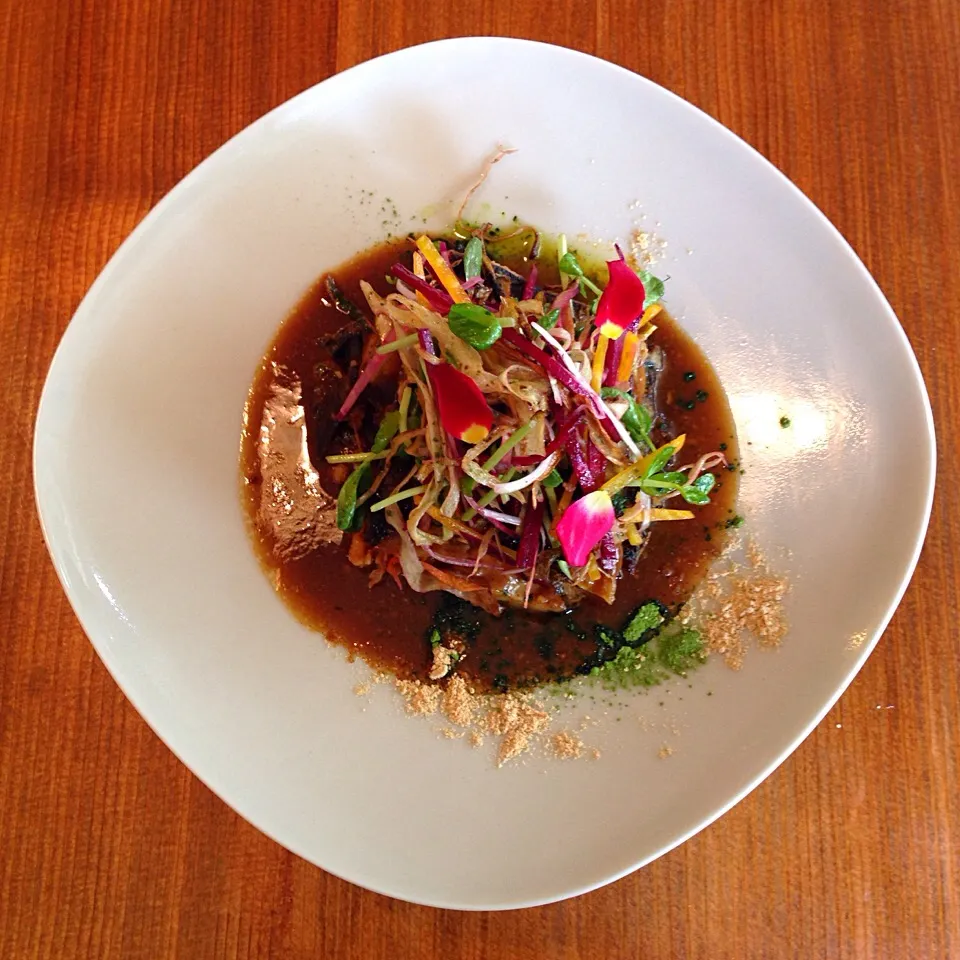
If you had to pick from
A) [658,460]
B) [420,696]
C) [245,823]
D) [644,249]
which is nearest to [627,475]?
[658,460]

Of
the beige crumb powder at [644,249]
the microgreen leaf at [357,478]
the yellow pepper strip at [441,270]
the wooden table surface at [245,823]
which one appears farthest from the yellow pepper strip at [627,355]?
the wooden table surface at [245,823]

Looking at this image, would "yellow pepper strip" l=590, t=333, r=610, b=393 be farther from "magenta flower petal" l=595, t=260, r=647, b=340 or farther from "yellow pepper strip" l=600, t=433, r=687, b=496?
"yellow pepper strip" l=600, t=433, r=687, b=496

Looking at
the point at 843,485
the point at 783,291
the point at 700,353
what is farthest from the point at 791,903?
the point at 783,291

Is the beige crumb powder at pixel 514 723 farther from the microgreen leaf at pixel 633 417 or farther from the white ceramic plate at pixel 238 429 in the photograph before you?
the microgreen leaf at pixel 633 417

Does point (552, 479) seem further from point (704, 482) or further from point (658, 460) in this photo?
point (704, 482)

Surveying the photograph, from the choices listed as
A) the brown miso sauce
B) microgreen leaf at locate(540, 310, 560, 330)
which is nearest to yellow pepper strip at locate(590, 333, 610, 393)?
microgreen leaf at locate(540, 310, 560, 330)

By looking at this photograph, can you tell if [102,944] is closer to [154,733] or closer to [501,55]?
[154,733]

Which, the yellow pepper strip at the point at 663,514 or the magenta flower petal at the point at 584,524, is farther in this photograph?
the yellow pepper strip at the point at 663,514
